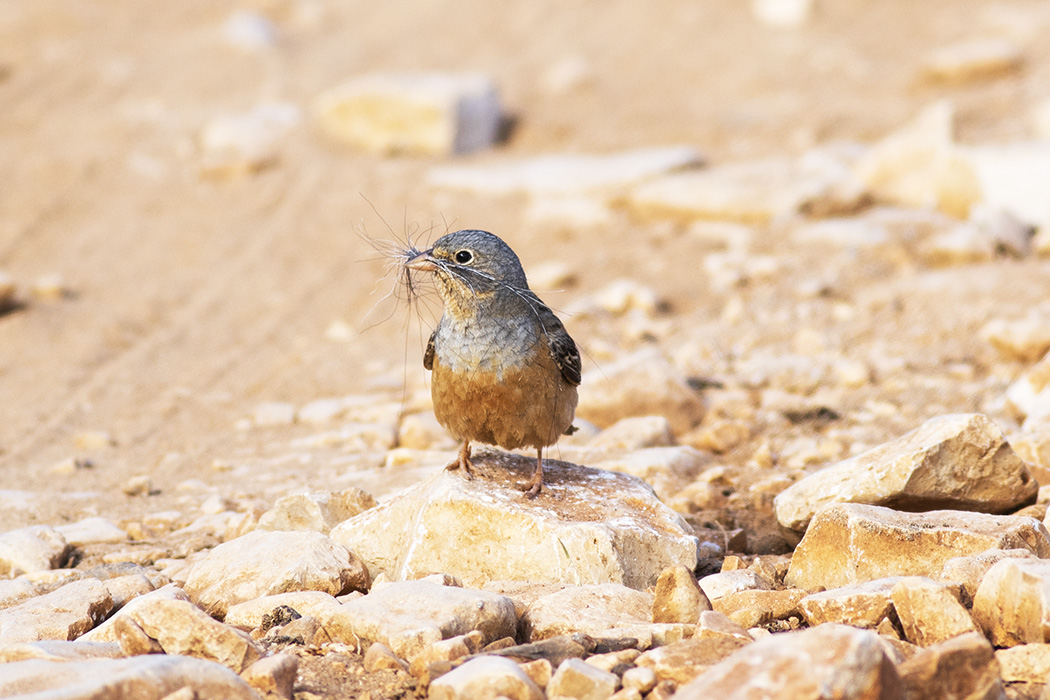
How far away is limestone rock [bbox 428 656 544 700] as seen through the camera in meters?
3.23

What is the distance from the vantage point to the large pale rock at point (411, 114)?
1277 centimetres

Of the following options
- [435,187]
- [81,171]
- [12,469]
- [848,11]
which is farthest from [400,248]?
[848,11]

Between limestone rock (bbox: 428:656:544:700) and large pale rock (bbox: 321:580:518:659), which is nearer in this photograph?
limestone rock (bbox: 428:656:544:700)

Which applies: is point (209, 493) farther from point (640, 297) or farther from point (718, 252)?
point (718, 252)

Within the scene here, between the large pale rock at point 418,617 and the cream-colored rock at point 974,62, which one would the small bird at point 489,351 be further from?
the cream-colored rock at point 974,62

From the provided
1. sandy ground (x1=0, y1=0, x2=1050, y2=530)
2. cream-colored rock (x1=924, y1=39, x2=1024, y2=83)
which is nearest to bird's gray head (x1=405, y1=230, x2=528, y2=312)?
sandy ground (x1=0, y1=0, x2=1050, y2=530)

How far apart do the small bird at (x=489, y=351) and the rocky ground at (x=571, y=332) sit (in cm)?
32

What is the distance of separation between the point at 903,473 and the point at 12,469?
19.0 ft

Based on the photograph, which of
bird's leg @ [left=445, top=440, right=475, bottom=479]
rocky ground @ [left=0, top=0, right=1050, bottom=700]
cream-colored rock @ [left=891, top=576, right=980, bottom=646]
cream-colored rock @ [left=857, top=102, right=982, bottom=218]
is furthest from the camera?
cream-colored rock @ [left=857, top=102, right=982, bottom=218]

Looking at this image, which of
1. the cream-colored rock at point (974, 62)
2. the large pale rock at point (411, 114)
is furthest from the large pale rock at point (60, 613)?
the cream-colored rock at point (974, 62)

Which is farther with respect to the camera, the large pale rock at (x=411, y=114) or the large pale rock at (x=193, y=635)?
the large pale rock at (x=411, y=114)

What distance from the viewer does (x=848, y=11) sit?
1594 cm

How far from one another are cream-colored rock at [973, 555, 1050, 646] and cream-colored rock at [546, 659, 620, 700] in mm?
1461

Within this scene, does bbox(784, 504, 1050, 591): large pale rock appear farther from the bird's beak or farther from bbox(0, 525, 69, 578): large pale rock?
bbox(0, 525, 69, 578): large pale rock
